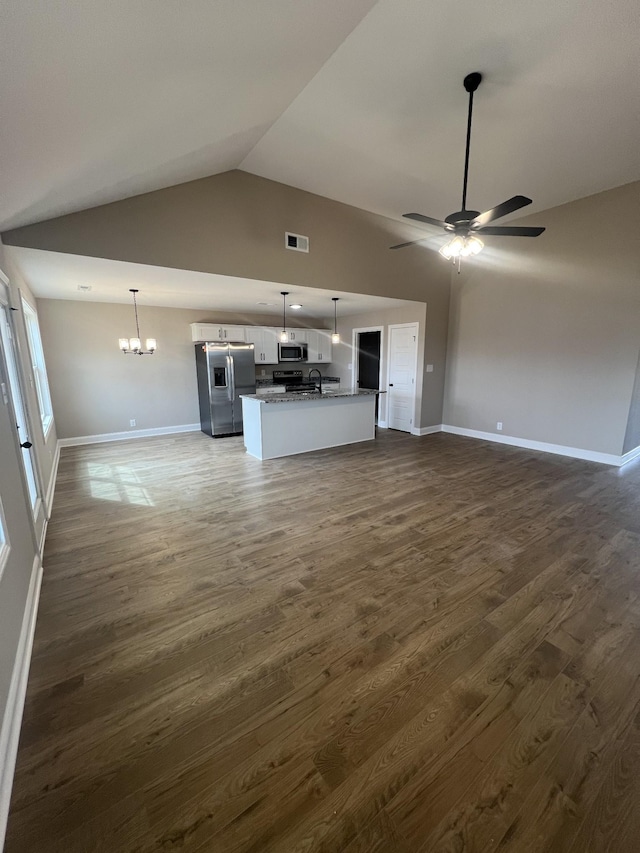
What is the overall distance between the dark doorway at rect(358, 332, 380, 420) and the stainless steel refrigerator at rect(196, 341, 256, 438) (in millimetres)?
2970

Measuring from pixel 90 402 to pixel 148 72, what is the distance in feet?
18.0

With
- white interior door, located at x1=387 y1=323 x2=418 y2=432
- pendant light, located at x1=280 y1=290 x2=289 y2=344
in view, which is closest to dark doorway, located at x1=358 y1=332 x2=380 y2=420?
white interior door, located at x1=387 y1=323 x2=418 y2=432

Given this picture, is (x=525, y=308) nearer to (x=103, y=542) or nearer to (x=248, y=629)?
(x=248, y=629)

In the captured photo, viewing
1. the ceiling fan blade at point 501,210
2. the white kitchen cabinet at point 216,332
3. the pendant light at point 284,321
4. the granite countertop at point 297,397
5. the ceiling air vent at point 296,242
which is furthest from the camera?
the white kitchen cabinet at point 216,332

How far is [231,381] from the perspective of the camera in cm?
637

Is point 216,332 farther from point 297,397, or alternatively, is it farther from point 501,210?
point 501,210

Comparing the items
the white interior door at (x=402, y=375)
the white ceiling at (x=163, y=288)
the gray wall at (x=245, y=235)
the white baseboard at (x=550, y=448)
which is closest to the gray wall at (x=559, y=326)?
the white baseboard at (x=550, y=448)

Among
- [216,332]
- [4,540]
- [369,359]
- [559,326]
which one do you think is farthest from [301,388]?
[4,540]

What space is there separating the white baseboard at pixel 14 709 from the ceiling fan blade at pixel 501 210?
12.1ft

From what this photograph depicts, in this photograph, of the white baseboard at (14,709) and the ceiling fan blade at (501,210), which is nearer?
the white baseboard at (14,709)

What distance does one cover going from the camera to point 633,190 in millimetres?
4250

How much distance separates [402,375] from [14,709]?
6.55 meters

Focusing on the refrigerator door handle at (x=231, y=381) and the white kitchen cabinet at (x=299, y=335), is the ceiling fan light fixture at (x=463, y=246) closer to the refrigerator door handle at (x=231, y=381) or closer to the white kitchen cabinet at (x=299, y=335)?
the refrigerator door handle at (x=231, y=381)

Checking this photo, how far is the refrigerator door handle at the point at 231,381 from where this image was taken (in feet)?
20.7
